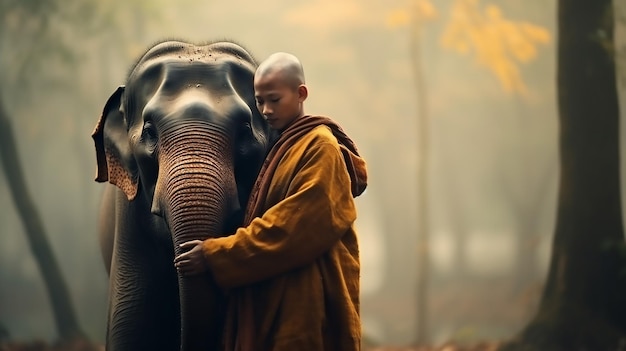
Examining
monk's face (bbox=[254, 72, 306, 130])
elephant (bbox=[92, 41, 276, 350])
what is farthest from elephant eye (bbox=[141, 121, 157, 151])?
monk's face (bbox=[254, 72, 306, 130])

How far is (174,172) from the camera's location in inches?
129

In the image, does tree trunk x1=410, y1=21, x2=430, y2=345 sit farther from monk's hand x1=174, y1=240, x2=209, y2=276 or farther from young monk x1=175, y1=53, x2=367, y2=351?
monk's hand x1=174, y1=240, x2=209, y2=276

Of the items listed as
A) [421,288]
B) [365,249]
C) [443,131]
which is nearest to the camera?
[421,288]

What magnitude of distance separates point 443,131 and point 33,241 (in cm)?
844

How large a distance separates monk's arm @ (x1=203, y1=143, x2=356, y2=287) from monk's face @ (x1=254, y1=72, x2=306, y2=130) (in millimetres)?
252

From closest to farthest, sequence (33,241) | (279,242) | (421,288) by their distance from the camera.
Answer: (279,242), (33,241), (421,288)

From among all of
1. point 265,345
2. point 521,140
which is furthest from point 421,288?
point 265,345

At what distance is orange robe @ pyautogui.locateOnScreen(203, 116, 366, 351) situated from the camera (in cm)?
309

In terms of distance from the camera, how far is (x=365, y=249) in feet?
65.7

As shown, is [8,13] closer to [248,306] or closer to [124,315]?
[124,315]

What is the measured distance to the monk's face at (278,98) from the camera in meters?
3.22

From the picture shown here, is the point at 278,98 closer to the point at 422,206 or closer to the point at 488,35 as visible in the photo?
the point at 422,206

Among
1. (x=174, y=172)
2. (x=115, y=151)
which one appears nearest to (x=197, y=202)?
(x=174, y=172)

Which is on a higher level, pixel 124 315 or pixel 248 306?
pixel 248 306
